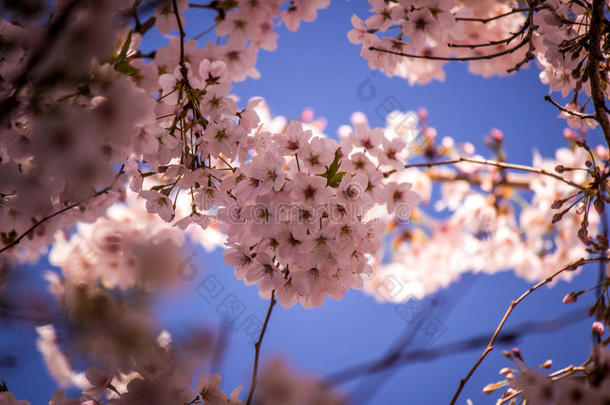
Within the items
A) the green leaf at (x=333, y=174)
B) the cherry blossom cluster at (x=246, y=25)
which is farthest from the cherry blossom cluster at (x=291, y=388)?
the cherry blossom cluster at (x=246, y=25)

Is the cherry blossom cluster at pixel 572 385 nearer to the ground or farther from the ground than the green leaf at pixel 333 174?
nearer to the ground

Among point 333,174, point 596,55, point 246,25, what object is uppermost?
point 246,25

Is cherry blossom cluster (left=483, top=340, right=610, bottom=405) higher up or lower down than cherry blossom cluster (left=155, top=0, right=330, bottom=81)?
lower down

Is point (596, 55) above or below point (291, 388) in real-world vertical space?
above

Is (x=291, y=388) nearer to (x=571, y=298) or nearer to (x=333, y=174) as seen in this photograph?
(x=333, y=174)

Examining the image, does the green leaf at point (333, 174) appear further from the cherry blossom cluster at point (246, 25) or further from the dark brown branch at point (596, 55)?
the cherry blossom cluster at point (246, 25)


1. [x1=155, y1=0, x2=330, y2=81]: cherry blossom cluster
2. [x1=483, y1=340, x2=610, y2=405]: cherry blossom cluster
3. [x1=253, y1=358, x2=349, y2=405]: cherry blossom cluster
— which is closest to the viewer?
[x1=253, y1=358, x2=349, y2=405]: cherry blossom cluster

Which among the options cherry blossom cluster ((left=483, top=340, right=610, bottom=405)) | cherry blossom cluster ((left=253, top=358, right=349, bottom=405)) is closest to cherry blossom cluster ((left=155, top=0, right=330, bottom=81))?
cherry blossom cluster ((left=253, top=358, right=349, bottom=405))

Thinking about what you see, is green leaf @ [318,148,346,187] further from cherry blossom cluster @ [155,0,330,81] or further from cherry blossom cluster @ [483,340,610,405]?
cherry blossom cluster @ [155,0,330,81]

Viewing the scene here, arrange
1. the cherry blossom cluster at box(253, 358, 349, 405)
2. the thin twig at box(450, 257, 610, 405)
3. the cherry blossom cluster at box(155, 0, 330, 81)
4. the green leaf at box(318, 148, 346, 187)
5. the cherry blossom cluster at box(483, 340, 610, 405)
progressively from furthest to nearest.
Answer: the cherry blossom cluster at box(155, 0, 330, 81)
the green leaf at box(318, 148, 346, 187)
the thin twig at box(450, 257, 610, 405)
the cherry blossom cluster at box(483, 340, 610, 405)
the cherry blossom cluster at box(253, 358, 349, 405)

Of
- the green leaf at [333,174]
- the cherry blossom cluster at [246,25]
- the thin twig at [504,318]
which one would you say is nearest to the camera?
the thin twig at [504,318]

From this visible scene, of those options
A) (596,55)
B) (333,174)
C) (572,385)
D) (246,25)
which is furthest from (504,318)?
(246,25)

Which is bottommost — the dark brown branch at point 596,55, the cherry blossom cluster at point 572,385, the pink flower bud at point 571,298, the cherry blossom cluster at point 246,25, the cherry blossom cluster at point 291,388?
the cherry blossom cluster at point 572,385

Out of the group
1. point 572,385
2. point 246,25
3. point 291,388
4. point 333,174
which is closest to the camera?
point 291,388
